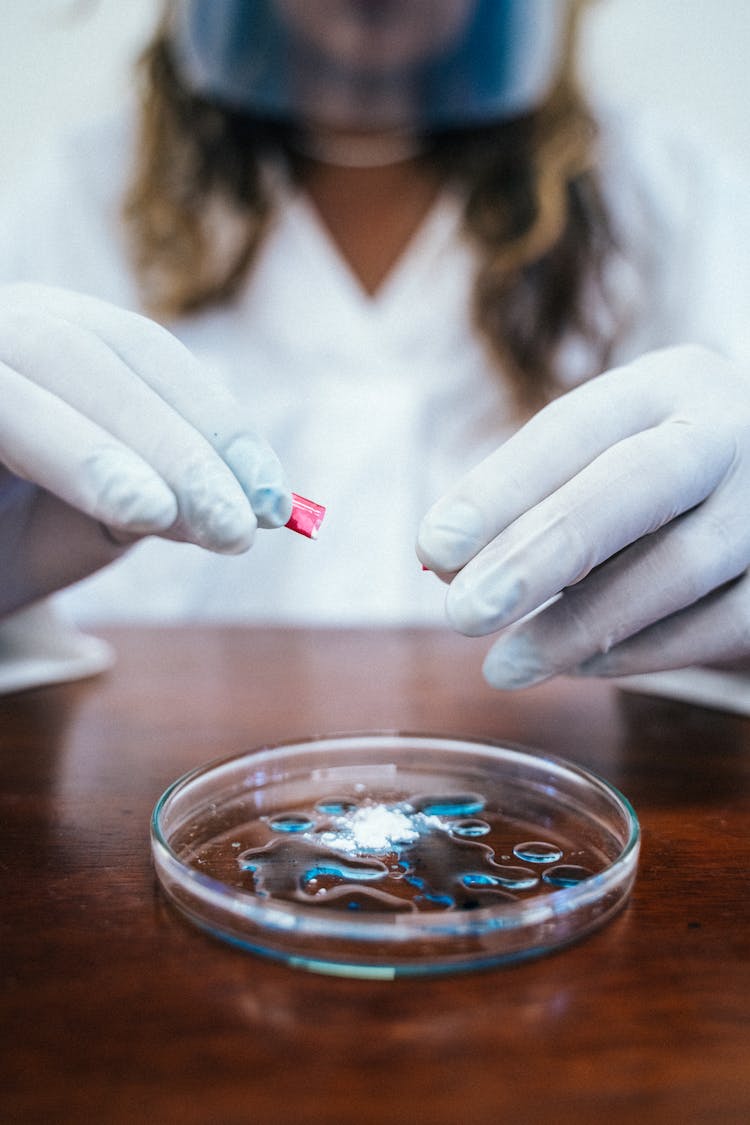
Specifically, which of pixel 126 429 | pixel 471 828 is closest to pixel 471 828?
pixel 471 828

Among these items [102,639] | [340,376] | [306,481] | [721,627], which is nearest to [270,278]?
[340,376]

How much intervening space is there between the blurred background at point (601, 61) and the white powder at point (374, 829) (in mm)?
1786

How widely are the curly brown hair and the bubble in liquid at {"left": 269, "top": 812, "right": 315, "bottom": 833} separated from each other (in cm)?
92

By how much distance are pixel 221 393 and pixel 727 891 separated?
1.38 ft

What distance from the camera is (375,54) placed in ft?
3.96

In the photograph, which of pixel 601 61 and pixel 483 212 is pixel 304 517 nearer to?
pixel 483 212

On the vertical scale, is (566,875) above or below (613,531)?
below

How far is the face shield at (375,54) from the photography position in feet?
3.85

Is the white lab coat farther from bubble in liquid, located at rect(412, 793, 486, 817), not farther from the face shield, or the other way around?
bubble in liquid, located at rect(412, 793, 486, 817)

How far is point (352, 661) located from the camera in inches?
34.7

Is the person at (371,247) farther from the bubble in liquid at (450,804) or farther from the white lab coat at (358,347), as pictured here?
the bubble in liquid at (450,804)

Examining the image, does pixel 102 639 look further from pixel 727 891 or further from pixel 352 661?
pixel 727 891

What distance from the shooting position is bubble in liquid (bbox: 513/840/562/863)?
1.64 ft

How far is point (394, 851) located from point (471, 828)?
2.4 inches
